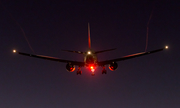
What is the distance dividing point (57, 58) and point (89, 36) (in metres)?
7.98

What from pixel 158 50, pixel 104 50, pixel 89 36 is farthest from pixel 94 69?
pixel 158 50

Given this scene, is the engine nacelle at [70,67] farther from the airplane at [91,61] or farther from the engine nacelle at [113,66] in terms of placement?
the engine nacelle at [113,66]

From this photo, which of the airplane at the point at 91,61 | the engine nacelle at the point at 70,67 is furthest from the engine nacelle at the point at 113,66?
the engine nacelle at the point at 70,67

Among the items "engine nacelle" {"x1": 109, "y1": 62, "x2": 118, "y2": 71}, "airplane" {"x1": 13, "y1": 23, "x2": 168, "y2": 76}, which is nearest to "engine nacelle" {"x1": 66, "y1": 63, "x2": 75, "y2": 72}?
"airplane" {"x1": 13, "y1": 23, "x2": 168, "y2": 76}

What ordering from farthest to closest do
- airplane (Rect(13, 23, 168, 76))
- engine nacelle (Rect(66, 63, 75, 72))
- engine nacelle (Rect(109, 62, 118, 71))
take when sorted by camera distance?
engine nacelle (Rect(66, 63, 75, 72)) → engine nacelle (Rect(109, 62, 118, 71)) → airplane (Rect(13, 23, 168, 76))

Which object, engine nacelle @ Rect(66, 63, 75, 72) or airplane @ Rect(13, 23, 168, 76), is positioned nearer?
airplane @ Rect(13, 23, 168, 76)

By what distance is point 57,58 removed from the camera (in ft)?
112

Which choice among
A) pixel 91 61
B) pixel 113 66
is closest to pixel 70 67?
pixel 91 61

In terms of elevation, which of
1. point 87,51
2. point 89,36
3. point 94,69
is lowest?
point 94,69

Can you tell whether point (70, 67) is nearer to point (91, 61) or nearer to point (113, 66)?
point (91, 61)

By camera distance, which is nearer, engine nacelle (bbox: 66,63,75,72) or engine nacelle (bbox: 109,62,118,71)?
engine nacelle (bbox: 109,62,118,71)

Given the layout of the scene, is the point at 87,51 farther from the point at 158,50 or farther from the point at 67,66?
the point at 158,50

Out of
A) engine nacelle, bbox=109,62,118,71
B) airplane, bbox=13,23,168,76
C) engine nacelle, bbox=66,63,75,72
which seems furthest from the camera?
engine nacelle, bbox=66,63,75,72

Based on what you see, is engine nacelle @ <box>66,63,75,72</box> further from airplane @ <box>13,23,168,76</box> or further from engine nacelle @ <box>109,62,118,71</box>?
engine nacelle @ <box>109,62,118,71</box>
